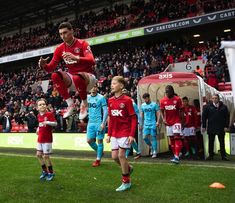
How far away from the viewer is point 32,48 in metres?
32.8

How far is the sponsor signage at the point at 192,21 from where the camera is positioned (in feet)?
68.7

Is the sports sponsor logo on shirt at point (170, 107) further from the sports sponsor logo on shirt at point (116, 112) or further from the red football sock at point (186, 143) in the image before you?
the sports sponsor logo on shirt at point (116, 112)

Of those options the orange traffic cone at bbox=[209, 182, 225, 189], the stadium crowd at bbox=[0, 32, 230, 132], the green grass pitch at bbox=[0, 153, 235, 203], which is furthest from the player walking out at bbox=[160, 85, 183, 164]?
the stadium crowd at bbox=[0, 32, 230, 132]

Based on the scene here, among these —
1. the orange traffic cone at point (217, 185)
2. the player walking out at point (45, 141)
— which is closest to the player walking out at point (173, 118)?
the orange traffic cone at point (217, 185)

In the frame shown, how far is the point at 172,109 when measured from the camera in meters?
10.2

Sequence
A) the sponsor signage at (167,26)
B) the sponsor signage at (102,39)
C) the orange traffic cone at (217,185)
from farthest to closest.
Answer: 1. the sponsor signage at (102,39)
2. the sponsor signage at (167,26)
3. the orange traffic cone at (217,185)

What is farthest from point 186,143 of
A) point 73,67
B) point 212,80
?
point 73,67

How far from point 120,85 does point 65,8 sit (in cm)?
3166

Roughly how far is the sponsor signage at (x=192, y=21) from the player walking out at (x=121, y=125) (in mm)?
15648

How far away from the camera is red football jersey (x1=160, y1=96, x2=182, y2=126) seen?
33.4 feet

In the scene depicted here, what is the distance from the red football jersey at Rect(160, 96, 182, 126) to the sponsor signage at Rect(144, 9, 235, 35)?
12.3m

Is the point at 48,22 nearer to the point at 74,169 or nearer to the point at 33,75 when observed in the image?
the point at 33,75

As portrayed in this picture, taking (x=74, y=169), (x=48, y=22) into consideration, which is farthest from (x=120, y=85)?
(x=48, y=22)

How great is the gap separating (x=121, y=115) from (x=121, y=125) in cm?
19
